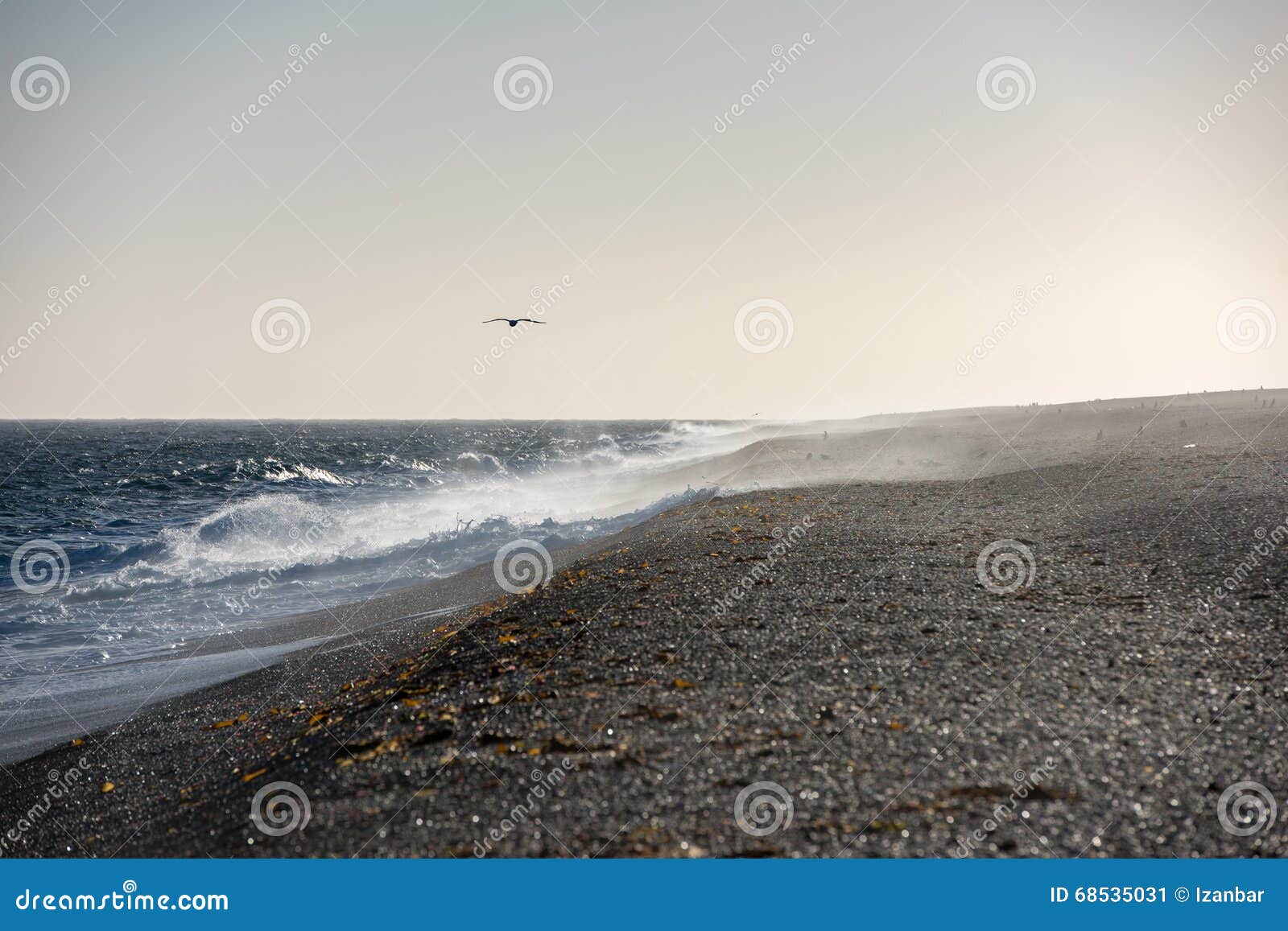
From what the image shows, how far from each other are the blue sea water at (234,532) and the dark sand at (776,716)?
20.3ft

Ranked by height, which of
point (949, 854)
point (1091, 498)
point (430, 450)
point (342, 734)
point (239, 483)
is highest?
point (430, 450)

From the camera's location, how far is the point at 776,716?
587 centimetres

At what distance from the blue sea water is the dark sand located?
6175mm

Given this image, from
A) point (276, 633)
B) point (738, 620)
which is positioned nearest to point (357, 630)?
point (276, 633)

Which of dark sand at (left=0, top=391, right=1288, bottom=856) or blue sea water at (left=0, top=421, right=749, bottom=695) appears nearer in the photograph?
dark sand at (left=0, top=391, right=1288, bottom=856)

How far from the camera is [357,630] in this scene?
12867mm

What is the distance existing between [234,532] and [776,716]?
26324 mm

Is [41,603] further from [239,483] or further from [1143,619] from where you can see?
[239,483]

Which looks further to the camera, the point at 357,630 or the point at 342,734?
the point at 357,630

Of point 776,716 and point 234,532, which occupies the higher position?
point 234,532

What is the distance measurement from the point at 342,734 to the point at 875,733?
460 centimetres

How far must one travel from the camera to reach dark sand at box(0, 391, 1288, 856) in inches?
183

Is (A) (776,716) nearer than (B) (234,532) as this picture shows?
Yes

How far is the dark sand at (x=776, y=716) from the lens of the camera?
464 cm
